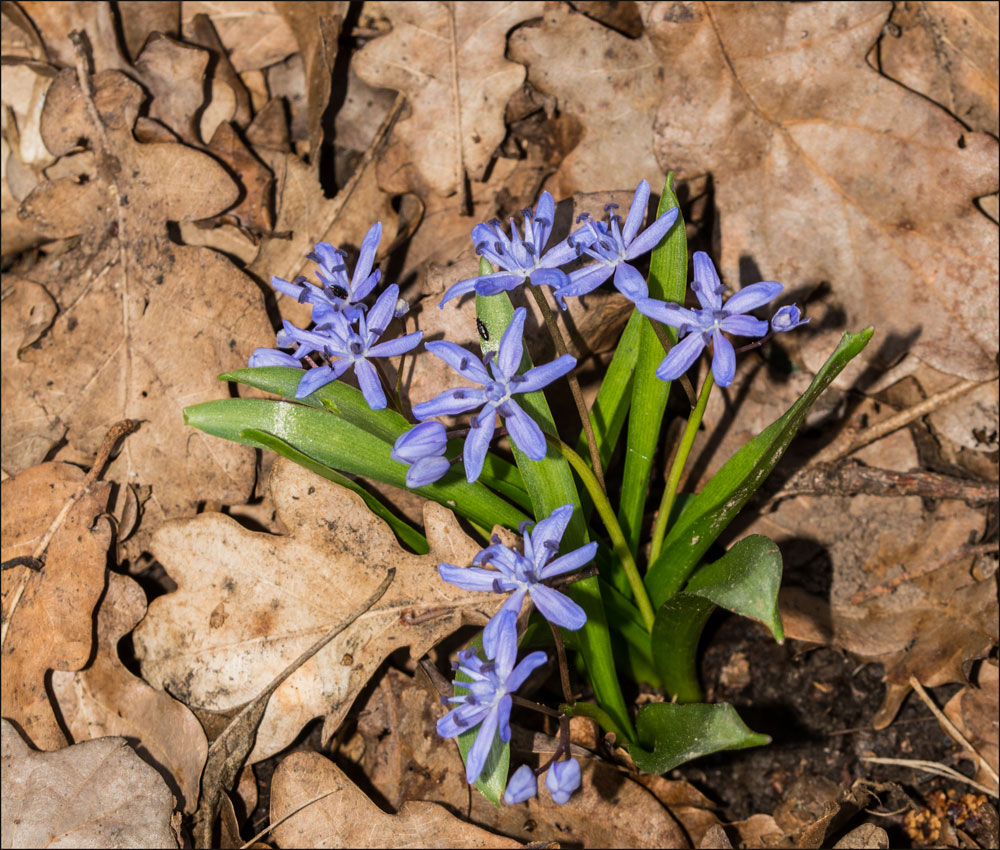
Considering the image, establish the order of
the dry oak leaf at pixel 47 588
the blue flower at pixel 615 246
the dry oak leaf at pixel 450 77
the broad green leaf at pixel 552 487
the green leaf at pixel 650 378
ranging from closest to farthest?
the blue flower at pixel 615 246
the broad green leaf at pixel 552 487
the green leaf at pixel 650 378
the dry oak leaf at pixel 47 588
the dry oak leaf at pixel 450 77

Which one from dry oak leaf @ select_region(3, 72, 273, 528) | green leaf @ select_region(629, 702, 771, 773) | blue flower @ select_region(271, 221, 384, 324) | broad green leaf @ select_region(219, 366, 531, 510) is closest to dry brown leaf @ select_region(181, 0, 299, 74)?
dry oak leaf @ select_region(3, 72, 273, 528)

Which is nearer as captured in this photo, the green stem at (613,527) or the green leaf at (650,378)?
the green stem at (613,527)

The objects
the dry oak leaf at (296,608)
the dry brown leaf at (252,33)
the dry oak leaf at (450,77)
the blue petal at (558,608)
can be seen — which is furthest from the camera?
the dry brown leaf at (252,33)

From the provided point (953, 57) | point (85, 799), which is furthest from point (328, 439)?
point (953, 57)

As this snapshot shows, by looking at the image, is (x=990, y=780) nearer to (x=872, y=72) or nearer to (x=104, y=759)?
(x=872, y=72)

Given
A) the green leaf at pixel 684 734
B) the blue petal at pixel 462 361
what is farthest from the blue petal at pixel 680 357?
the green leaf at pixel 684 734

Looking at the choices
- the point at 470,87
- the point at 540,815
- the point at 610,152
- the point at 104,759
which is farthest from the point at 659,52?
the point at 104,759

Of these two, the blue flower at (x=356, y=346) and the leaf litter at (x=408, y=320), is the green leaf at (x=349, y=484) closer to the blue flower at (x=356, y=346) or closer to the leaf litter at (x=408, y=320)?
the leaf litter at (x=408, y=320)
